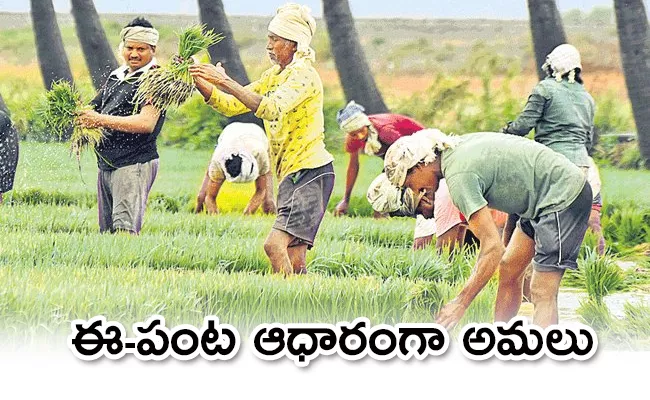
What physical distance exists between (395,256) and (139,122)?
1899 millimetres

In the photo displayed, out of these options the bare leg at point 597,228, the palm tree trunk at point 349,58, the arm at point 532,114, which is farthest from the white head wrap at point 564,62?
the palm tree trunk at point 349,58

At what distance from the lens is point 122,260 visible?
8.30 meters

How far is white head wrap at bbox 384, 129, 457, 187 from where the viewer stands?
6.45 metres

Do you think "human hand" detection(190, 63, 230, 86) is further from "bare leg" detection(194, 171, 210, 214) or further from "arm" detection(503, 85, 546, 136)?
"bare leg" detection(194, 171, 210, 214)

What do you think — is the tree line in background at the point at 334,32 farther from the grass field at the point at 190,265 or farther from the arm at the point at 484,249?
the arm at the point at 484,249

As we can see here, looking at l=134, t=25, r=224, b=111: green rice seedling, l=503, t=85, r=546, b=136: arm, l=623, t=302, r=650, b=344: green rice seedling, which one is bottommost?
l=623, t=302, r=650, b=344: green rice seedling

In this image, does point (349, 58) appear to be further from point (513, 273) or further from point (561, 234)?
point (561, 234)

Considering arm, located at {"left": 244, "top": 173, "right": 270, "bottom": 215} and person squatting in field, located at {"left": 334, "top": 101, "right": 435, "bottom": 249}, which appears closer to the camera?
person squatting in field, located at {"left": 334, "top": 101, "right": 435, "bottom": 249}

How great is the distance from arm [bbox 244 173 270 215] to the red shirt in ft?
3.47

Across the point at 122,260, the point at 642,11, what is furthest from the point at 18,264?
the point at 642,11

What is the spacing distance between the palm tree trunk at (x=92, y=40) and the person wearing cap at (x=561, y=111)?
3.66m

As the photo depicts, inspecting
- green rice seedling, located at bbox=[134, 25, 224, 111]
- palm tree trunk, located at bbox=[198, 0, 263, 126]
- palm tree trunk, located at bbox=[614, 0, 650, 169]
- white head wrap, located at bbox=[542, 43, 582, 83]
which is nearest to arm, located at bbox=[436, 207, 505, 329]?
green rice seedling, located at bbox=[134, 25, 224, 111]

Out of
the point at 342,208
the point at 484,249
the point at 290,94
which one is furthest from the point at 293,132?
the point at 342,208

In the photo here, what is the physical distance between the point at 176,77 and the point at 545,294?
8.52ft
